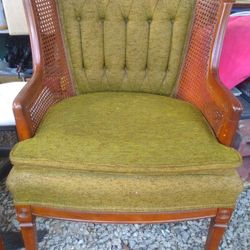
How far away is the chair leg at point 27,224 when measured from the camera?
88cm

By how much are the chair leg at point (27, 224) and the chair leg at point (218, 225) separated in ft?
1.86

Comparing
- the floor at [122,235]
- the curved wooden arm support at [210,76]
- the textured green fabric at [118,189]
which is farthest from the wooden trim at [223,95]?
the floor at [122,235]

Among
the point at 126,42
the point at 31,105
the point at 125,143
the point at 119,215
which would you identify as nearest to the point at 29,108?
the point at 31,105

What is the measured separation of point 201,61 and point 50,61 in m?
0.57

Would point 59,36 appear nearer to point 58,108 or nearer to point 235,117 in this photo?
point 58,108

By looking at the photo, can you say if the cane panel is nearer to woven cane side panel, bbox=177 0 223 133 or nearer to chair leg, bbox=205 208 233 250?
woven cane side panel, bbox=177 0 223 133

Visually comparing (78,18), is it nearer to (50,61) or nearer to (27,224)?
(50,61)

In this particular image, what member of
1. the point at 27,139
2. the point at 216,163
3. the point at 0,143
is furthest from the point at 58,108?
the point at 0,143

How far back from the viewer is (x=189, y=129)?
925 millimetres

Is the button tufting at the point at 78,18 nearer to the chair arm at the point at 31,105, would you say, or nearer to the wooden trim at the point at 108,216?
the chair arm at the point at 31,105

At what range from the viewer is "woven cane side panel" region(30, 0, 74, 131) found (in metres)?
1.02

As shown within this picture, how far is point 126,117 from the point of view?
100cm

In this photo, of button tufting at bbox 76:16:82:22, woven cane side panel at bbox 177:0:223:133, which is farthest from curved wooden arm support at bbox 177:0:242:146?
button tufting at bbox 76:16:82:22

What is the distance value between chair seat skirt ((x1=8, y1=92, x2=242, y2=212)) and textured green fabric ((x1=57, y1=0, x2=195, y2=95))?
0.40m
